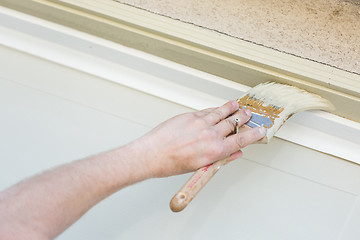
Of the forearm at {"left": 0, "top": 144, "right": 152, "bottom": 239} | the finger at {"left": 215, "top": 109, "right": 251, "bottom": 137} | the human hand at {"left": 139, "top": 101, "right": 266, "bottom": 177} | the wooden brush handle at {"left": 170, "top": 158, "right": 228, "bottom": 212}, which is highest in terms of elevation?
the finger at {"left": 215, "top": 109, "right": 251, "bottom": 137}

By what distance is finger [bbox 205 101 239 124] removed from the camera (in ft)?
2.79

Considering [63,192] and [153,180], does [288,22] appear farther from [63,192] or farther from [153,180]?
[63,192]

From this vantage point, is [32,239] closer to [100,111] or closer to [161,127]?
[161,127]

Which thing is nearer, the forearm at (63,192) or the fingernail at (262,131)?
the forearm at (63,192)

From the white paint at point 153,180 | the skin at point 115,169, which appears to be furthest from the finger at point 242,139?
the white paint at point 153,180

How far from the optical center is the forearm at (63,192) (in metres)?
0.68

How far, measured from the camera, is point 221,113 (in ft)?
2.83

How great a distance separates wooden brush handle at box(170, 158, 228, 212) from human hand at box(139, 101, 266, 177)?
13 mm

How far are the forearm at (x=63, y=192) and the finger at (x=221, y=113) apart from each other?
16 centimetres

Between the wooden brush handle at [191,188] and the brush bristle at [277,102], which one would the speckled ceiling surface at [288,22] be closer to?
the brush bristle at [277,102]

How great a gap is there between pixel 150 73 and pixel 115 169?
40 centimetres

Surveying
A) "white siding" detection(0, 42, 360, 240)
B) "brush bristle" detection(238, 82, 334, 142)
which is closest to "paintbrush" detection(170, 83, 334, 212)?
"brush bristle" detection(238, 82, 334, 142)

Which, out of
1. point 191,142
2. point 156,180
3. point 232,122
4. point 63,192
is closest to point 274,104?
point 232,122

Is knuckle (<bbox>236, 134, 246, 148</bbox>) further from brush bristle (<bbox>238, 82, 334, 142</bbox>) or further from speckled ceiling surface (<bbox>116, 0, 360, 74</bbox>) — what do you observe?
speckled ceiling surface (<bbox>116, 0, 360, 74</bbox>)
